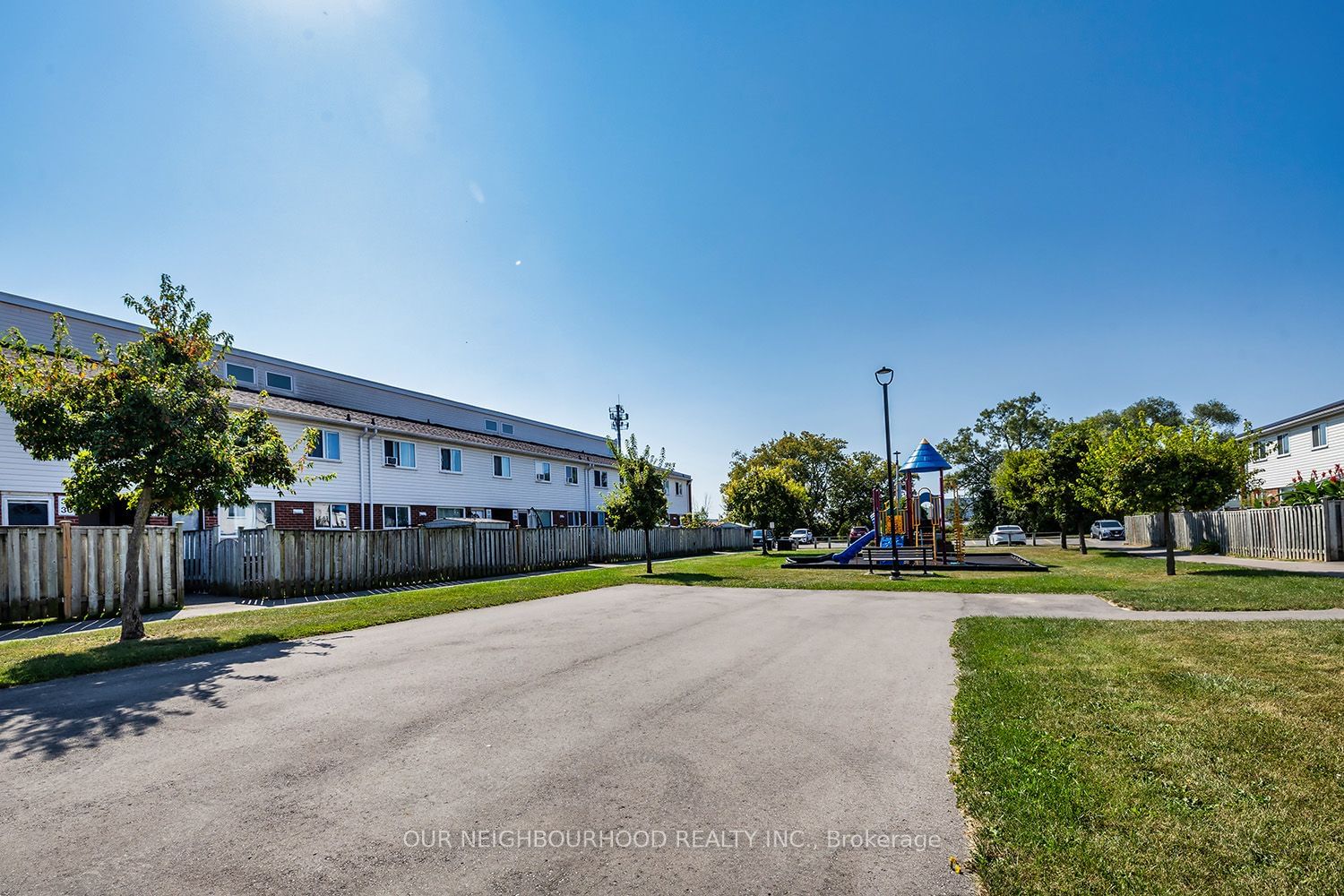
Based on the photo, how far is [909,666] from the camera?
7875 millimetres

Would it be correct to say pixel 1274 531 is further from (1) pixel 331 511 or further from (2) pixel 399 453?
(1) pixel 331 511

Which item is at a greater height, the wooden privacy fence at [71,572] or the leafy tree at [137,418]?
the leafy tree at [137,418]

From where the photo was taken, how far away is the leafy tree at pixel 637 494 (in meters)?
23.5

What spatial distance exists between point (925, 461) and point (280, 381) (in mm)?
27887

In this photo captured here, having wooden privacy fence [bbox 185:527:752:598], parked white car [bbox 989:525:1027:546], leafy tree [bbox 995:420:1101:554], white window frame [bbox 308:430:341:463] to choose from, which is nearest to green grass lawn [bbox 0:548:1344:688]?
wooden privacy fence [bbox 185:527:752:598]

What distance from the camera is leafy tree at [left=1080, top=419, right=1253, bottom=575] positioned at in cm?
1789

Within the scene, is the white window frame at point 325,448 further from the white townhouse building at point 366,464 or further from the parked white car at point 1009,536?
the parked white car at point 1009,536

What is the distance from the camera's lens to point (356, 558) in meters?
18.8

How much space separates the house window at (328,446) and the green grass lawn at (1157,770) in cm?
2342

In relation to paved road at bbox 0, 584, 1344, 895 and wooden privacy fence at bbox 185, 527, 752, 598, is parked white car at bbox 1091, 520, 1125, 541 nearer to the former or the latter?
wooden privacy fence at bbox 185, 527, 752, 598

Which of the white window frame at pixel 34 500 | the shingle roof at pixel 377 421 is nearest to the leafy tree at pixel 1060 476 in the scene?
the shingle roof at pixel 377 421

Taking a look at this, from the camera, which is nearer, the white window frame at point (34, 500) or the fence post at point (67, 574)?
the fence post at point (67, 574)

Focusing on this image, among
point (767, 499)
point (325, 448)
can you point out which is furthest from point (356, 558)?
point (767, 499)

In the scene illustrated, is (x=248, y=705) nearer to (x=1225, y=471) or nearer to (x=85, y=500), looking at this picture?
(x=85, y=500)
